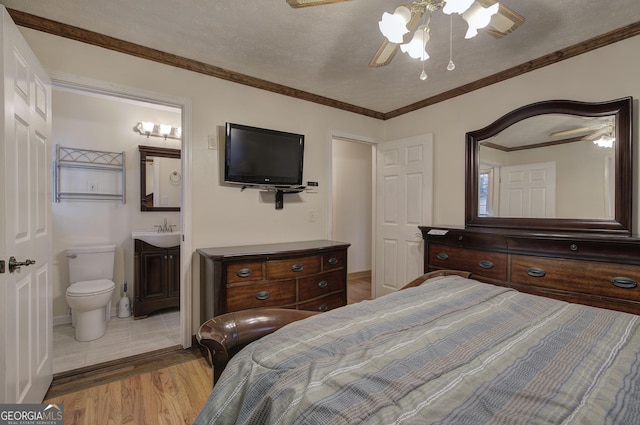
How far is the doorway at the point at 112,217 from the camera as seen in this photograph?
268 centimetres

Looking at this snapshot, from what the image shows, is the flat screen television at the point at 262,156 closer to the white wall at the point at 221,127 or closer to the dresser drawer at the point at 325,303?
the white wall at the point at 221,127

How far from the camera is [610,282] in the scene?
1812 mm

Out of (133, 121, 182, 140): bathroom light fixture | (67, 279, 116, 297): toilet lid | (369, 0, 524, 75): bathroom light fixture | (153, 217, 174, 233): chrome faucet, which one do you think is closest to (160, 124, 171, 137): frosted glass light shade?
(133, 121, 182, 140): bathroom light fixture

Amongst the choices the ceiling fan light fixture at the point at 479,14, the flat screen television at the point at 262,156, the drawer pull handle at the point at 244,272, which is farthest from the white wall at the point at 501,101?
the drawer pull handle at the point at 244,272

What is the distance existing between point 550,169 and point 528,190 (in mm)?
229

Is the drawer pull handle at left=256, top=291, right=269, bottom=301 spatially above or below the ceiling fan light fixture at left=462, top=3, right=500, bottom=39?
below

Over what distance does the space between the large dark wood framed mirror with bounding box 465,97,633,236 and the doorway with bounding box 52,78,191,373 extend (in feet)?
9.34

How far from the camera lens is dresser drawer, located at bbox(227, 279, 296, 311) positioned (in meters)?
2.21

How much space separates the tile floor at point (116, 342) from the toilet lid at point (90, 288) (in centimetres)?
45

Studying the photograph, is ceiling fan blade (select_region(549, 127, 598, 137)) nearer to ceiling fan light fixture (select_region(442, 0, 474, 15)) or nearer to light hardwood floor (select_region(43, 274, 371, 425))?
ceiling fan light fixture (select_region(442, 0, 474, 15))

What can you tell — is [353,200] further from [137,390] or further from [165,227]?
[137,390]

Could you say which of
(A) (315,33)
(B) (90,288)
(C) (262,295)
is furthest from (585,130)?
(B) (90,288)

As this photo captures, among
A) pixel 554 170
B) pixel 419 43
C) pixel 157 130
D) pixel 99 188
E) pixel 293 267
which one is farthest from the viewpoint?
pixel 157 130

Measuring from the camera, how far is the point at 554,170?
2377 mm
